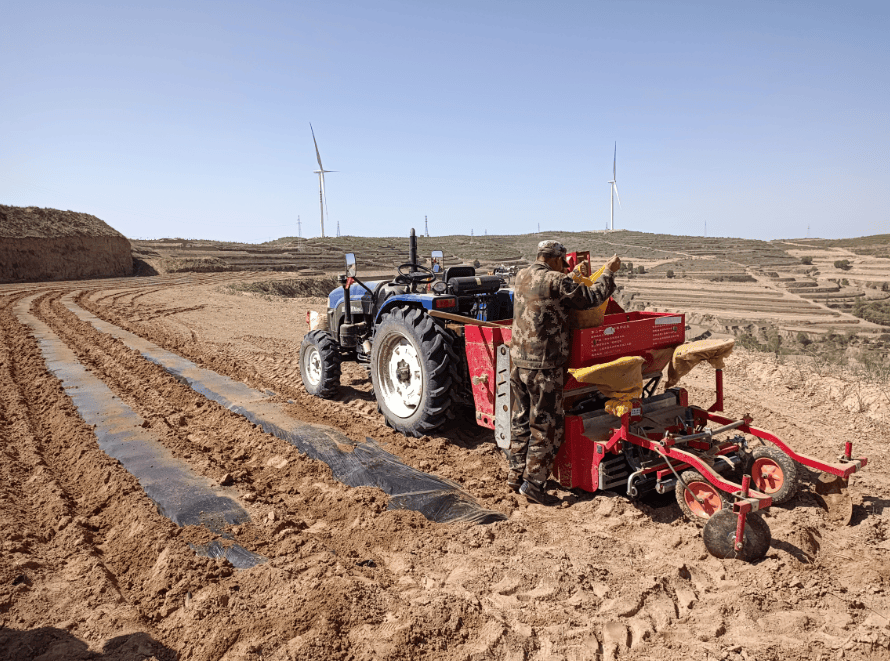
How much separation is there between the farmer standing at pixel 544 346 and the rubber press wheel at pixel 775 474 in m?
1.35

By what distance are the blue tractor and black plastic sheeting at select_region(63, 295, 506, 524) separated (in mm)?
559

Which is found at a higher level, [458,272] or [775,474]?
[458,272]

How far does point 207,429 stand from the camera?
5.73m

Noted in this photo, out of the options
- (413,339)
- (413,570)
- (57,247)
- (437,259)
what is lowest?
(413,570)

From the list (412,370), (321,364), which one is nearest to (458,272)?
(412,370)

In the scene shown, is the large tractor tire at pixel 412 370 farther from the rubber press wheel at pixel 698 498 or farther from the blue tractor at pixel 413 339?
the rubber press wheel at pixel 698 498

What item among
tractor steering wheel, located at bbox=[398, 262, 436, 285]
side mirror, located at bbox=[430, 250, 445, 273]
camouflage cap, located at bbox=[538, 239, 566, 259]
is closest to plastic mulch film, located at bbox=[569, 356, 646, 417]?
camouflage cap, located at bbox=[538, 239, 566, 259]

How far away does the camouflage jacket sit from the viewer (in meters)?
3.85

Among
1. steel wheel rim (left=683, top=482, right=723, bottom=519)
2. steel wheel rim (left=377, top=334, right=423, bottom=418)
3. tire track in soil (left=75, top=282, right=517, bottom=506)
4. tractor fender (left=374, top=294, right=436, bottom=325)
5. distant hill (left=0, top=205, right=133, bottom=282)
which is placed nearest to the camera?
steel wheel rim (left=683, top=482, right=723, bottom=519)

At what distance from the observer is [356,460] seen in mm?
4602

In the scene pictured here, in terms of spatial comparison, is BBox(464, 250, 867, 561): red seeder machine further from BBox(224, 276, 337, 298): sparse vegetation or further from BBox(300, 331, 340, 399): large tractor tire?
BBox(224, 276, 337, 298): sparse vegetation

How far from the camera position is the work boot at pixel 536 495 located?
4082 millimetres

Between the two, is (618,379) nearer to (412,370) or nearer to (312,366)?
(412,370)

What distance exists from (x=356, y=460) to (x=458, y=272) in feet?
7.25
